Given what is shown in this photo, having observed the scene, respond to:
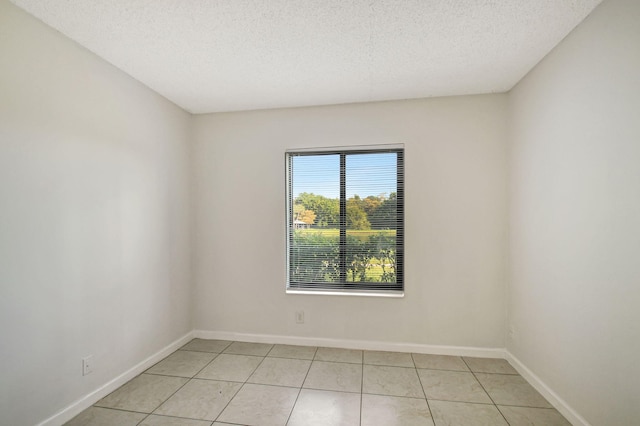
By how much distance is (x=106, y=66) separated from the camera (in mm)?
2223

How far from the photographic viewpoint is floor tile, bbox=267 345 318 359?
112 inches

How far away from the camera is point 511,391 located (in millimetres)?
2232

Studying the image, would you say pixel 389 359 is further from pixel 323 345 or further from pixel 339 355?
pixel 323 345

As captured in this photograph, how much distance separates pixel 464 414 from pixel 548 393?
711 mm

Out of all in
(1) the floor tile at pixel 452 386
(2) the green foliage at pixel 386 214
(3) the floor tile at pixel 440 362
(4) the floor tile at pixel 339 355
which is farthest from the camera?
(2) the green foliage at pixel 386 214

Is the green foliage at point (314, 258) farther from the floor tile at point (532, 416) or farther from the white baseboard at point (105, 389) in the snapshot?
the floor tile at point (532, 416)

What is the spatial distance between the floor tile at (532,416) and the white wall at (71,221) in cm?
302

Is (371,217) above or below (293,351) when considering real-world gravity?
above

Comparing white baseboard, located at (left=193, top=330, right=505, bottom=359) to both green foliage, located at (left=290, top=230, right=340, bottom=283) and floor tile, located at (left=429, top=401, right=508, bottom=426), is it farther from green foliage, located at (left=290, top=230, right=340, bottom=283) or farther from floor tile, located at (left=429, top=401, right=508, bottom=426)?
floor tile, located at (left=429, top=401, right=508, bottom=426)

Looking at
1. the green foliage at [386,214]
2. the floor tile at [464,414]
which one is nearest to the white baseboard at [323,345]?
the floor tile at [464,414]

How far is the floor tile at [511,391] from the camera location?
6.86 feet

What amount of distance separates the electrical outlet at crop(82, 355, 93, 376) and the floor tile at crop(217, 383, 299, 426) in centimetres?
105

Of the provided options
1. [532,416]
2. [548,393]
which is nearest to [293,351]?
[532,416]

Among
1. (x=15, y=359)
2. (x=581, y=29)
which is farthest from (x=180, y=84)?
(x=581, y=29)
